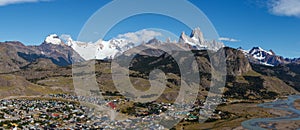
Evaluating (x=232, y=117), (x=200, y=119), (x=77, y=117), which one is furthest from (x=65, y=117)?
(x=232, y=117)

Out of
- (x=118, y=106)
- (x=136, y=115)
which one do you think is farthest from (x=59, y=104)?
(x=136, y=115)

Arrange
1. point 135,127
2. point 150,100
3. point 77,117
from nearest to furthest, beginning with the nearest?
point 135,127 < point 77,117 < point 150,100

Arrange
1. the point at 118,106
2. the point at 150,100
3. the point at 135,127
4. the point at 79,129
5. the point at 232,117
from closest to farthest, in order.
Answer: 1. the point at 79,129
2. the point at 135,127
3. the point at 232,117
4. the point at 118,106
5. the point at 150,100

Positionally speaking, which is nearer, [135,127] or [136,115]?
[135,127]

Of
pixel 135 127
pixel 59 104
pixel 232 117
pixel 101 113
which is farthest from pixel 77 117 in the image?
pixel 232 117

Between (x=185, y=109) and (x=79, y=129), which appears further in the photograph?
(x=185, y=109)

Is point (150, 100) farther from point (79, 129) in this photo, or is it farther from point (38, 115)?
point (79, 129)

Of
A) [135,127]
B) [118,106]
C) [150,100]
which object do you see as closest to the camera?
[135,127]

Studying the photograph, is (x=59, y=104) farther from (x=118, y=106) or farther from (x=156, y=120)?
(x=156, y=120)

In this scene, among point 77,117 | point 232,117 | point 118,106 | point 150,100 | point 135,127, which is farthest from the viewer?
point 150,100
